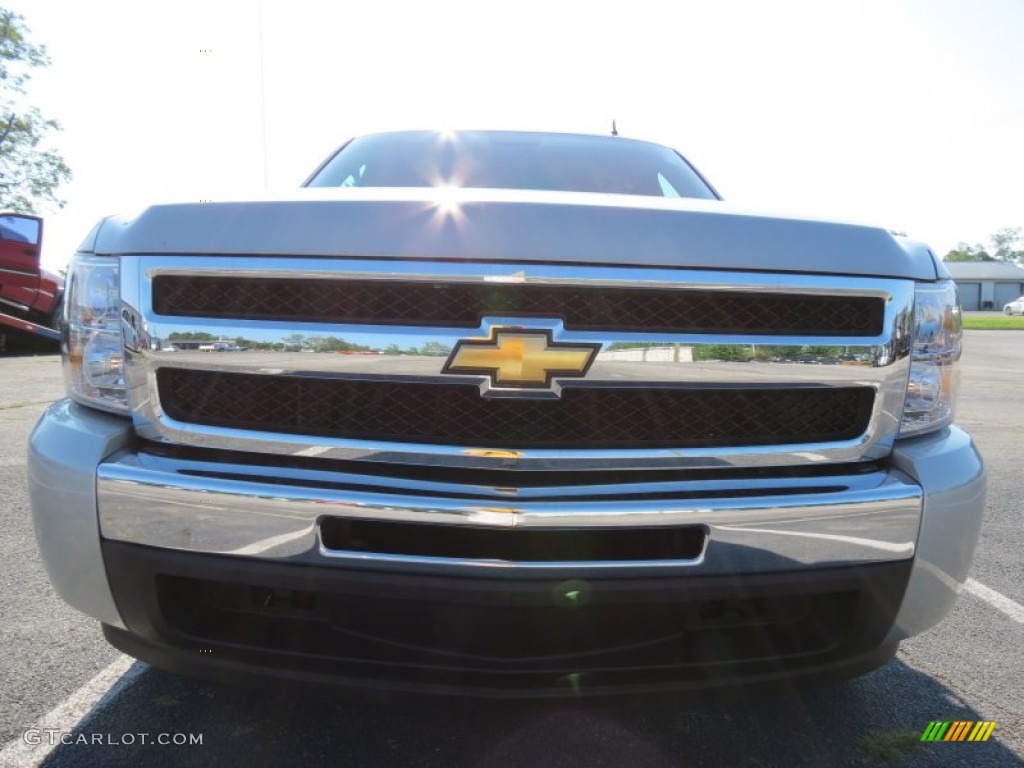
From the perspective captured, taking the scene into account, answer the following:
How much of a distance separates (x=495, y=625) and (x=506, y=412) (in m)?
0.43

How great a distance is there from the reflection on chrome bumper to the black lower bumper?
0.03 meters

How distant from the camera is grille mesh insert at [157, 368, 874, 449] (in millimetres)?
1472

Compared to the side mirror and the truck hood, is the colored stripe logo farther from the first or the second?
the side mirror

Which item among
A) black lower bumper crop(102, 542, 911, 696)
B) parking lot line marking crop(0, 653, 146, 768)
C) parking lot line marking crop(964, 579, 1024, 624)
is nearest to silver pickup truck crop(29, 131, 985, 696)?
black lower bumper crop(102, 542, 911, 696)

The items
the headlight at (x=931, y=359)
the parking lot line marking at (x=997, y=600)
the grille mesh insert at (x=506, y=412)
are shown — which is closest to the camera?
the grille mesh insert at (x=506, y=412)

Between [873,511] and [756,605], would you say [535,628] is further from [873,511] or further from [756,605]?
[873,511]

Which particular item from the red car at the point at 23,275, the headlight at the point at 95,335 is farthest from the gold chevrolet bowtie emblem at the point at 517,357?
the red car at the point at 23,275

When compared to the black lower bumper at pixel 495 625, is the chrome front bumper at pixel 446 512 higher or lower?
higher

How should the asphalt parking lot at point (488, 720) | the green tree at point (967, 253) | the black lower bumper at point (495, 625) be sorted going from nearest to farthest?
1. the black lower bumper at point (495, 625)
2. the asphalt parking lot at point (488, 720)
3. the green tree at point (967, 253)

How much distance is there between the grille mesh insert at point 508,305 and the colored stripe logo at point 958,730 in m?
1.13

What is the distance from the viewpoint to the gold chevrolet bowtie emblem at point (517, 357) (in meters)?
1.42

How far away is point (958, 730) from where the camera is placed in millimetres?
1896

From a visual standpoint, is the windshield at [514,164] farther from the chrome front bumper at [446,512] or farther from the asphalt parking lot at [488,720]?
the asphalt parking lot at [488,720]

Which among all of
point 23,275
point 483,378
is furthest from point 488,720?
point 23,275
